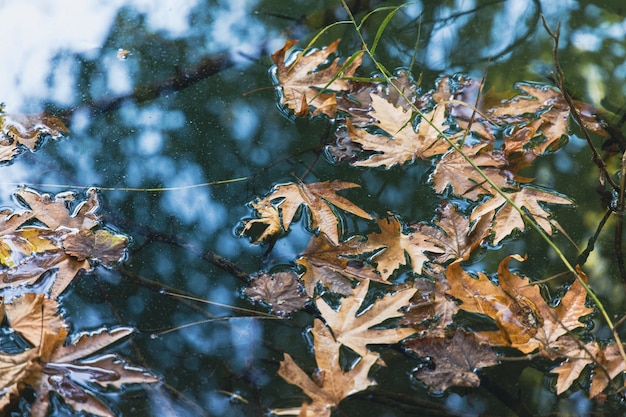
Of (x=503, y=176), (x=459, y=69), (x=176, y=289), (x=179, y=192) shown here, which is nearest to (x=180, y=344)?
(x=176, y=289)

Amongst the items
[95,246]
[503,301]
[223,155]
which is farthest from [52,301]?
[503,301]

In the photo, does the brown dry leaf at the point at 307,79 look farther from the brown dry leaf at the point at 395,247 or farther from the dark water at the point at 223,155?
the brown dry leaf at the point at 395,247

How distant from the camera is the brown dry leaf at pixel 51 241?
1497mm

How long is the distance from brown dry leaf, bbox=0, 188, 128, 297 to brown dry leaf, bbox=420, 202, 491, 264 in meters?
0.83

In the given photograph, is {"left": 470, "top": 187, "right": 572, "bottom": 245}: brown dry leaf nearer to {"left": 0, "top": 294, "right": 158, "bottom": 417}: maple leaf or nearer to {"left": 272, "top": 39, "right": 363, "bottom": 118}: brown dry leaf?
{"left": 272, "top": 39, "right": 363, "bottom": 118}: brown dry leaf

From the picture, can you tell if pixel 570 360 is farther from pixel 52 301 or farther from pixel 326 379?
pixel 52 301

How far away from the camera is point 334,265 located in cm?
154

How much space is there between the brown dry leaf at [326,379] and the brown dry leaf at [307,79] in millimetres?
900

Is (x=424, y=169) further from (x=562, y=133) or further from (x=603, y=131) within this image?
(x=603, y=131)

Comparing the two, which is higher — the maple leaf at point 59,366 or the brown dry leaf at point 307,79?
the brown dry leaf at point 307,79

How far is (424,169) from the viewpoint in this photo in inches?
71.4

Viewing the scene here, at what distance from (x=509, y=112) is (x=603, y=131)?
0.31m

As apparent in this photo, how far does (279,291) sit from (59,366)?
0.52m

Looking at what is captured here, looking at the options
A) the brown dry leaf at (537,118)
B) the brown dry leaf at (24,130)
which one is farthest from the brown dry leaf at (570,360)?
the brown dry leaf at (24,130)
